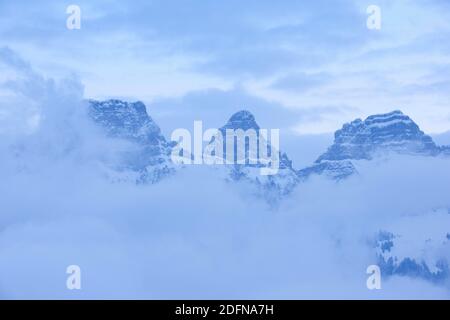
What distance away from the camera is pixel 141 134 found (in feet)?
69.7

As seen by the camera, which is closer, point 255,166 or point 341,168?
point 255,166

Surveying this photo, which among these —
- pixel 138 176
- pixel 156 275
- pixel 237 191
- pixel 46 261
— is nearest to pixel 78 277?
pixel 46 261

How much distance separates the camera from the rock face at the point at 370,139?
1650cm

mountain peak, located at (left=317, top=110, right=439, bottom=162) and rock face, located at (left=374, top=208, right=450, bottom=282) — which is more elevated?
mountain peak, located at (left=317, top=110, right=439, bottom=162)

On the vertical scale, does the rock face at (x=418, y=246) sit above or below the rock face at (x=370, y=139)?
below

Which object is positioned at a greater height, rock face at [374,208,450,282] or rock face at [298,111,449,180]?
rock face at [298,111,449,180]

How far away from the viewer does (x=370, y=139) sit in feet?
67.0

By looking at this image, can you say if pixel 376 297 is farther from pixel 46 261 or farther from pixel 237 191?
pixel 46 261

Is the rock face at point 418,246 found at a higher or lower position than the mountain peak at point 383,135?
lower

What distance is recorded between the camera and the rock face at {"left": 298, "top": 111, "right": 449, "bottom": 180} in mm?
16500

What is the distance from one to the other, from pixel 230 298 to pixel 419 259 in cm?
711
